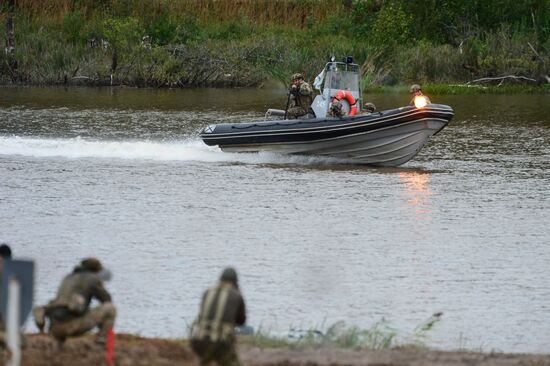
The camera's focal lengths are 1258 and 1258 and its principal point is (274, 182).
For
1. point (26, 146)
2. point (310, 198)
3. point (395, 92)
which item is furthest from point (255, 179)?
point (395, 92)

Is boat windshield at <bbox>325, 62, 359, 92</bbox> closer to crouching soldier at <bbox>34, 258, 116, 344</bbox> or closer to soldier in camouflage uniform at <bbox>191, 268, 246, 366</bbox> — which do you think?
crouching soldier at <bbox>34, 258, 116, 344</bbox>

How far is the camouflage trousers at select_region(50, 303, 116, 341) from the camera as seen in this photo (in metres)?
9.87

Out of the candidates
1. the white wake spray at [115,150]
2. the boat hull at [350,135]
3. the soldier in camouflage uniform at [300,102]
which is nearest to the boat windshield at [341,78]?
the soldier in camouflage uniform at [300,102]

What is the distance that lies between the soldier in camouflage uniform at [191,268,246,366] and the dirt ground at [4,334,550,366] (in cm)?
119

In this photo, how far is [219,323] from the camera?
8.43 m

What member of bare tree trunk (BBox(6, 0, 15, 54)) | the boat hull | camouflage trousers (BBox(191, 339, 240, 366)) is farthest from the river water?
bare tree trunk (BBox(6, 0, 15, 54))

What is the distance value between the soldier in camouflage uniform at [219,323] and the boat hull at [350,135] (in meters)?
14.7

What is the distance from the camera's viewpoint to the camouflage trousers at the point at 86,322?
9867 millimetres

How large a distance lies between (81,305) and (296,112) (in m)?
14.5

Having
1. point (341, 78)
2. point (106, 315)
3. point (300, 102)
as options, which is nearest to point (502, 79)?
point (341, 78)

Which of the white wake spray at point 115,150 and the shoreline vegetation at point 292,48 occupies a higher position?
the shoreline vegetation at point 292,48

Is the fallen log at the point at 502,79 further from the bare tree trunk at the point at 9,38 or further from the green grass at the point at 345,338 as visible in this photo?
the green grass at the point at 345,338

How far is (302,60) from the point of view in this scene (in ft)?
149

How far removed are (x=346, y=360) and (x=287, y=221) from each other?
845cm
